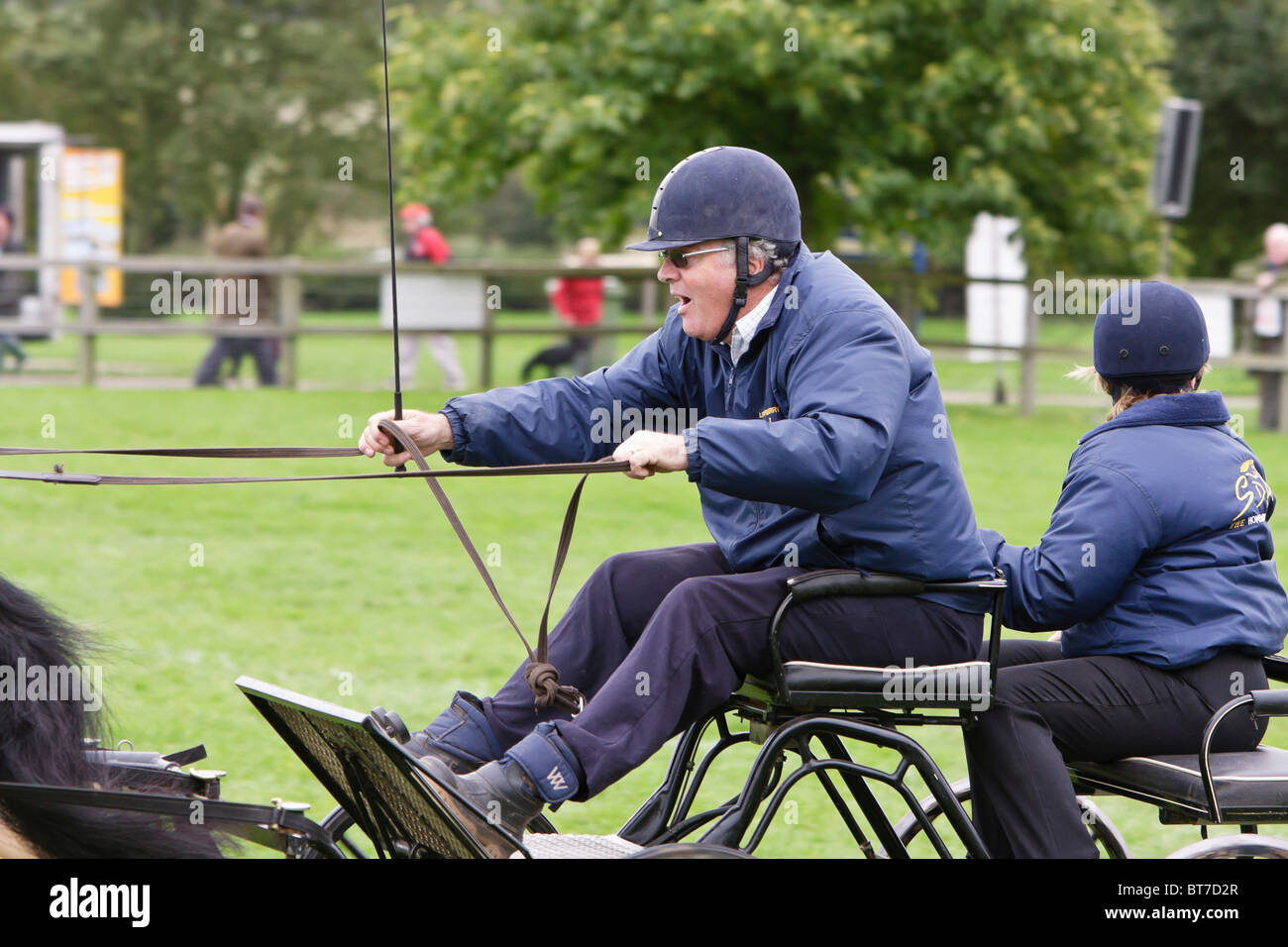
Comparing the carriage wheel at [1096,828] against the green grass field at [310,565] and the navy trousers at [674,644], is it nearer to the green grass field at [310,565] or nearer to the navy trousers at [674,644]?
the green grass field at [310,565]

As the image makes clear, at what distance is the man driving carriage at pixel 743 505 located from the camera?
2977mm

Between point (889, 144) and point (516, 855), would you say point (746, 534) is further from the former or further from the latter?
point (889, 144)

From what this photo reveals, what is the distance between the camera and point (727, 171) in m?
3.27

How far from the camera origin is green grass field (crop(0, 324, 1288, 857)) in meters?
5.26

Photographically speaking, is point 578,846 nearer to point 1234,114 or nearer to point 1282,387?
point 1282,387

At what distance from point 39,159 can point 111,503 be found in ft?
47.6

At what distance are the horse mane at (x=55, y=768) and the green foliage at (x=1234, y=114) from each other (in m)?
30.3

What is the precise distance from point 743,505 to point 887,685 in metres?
0.59

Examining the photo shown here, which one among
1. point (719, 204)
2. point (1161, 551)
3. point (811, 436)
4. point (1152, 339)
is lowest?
point (1161, 551)

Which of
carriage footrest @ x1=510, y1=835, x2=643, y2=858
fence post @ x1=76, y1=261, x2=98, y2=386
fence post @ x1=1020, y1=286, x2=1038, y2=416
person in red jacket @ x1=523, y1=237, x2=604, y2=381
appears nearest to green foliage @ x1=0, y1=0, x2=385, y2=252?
fence post @ x1=76, y1=261, x2=98, y2=386

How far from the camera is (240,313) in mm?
15688

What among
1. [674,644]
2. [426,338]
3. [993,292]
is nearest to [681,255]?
[674,644]

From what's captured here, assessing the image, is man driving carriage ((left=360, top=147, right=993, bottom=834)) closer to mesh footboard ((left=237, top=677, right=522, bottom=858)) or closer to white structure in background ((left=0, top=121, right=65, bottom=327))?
mesh footboard ((left=237, top=677, right=522, bottom=858))

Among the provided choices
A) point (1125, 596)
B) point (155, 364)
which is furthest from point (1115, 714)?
point (155, 364)
